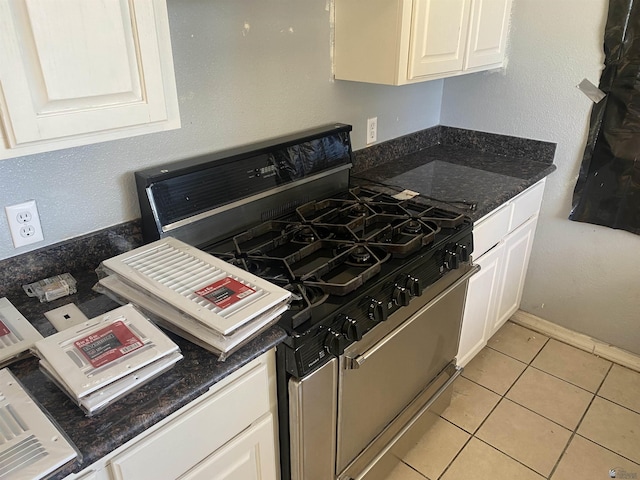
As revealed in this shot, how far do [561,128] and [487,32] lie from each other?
1.87ft

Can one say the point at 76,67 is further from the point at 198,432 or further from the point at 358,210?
the point at 358,210

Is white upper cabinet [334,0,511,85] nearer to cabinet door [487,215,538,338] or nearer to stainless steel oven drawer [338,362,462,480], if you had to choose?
cabinet door [487,215,538,338]

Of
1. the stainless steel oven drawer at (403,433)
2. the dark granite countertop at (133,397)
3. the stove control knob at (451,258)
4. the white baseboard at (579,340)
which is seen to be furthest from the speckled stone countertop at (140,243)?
the white baseboard at (579,340)

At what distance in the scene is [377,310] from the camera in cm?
132

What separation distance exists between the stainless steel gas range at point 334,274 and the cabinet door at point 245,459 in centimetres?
5

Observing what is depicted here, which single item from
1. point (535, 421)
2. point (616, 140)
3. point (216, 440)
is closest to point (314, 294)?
point (216, 440)

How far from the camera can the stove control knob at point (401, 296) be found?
54.1 inches

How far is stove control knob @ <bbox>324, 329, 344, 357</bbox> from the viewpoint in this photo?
1.19m

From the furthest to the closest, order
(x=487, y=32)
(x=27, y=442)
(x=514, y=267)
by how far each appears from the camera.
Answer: (x=514, y=267)
(x=487, y=32)
(x=27, y=442)

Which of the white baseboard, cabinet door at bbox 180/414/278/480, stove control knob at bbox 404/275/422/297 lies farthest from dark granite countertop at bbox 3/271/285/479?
the white baseboard

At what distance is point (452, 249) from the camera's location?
1599 millimetres

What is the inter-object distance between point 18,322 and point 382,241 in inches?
39.2

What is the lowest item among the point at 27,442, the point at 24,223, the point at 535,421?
the point at 535,421

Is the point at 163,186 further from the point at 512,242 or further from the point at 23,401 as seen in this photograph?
the point at 512,242
